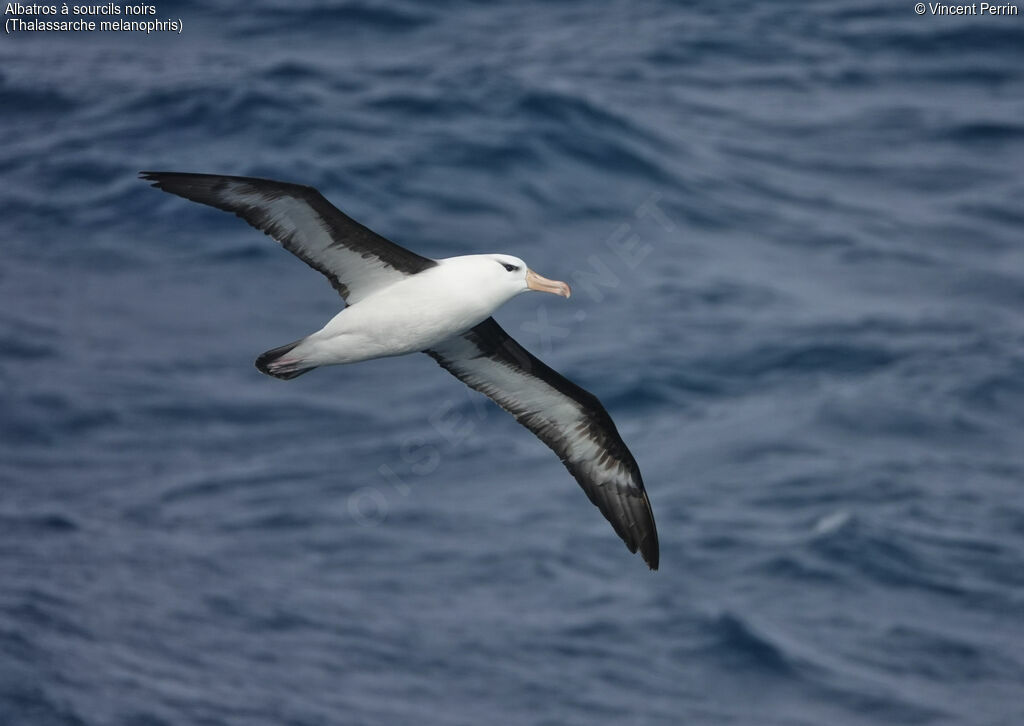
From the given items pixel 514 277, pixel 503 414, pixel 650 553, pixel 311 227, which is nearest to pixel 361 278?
pixel 311 227

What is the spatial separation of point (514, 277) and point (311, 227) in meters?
1.42

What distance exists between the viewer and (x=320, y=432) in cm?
3030

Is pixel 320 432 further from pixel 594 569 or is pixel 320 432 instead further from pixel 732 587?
pixel 732 587

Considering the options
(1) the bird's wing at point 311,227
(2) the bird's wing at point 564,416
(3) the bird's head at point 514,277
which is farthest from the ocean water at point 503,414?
(1) the bird's wing at point 311,227

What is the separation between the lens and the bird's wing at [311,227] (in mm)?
9770

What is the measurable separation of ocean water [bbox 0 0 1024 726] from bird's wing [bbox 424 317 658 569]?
44.1ft

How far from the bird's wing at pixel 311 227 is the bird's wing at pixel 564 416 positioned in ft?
4.11

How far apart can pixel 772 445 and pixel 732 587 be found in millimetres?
3708

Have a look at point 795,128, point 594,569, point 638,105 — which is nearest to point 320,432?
point 594,569

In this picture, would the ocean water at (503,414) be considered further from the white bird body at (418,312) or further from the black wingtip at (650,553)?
the white bird body at (418,312)

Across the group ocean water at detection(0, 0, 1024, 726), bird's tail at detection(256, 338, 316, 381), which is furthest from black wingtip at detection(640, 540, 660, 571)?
ocean water at detection(0, 0, 1024, 726)

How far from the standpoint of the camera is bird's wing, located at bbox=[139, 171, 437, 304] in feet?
32.1

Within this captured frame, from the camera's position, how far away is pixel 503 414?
97.2 ft

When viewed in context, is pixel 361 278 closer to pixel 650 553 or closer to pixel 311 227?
pixel 311 227
